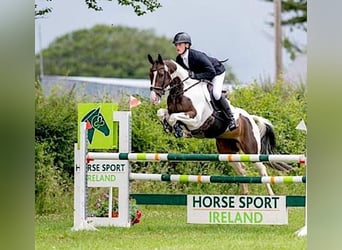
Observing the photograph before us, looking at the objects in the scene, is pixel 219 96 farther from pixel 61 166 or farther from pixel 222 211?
pixel 61 166

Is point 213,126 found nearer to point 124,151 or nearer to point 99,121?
point 124,151

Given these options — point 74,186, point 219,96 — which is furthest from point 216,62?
point 74,186

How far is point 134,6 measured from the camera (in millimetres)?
5059

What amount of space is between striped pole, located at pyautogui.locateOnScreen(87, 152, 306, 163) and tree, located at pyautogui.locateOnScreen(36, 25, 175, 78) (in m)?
0.49

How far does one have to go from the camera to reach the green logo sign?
5105mm

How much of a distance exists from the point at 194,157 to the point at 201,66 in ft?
1.83

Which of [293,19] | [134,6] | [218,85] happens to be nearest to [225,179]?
[218,85]

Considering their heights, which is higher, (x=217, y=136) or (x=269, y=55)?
(x=269, y=55)

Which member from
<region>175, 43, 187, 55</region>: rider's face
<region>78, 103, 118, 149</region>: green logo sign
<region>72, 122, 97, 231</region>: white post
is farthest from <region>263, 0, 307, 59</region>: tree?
<region>72, 122, 97, 231</region>: white post

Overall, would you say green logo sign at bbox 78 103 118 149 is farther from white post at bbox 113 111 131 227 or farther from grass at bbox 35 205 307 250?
grass at bbox 35 205 307 250

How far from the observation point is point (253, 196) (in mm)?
4996

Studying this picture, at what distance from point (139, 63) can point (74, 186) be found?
88cm
